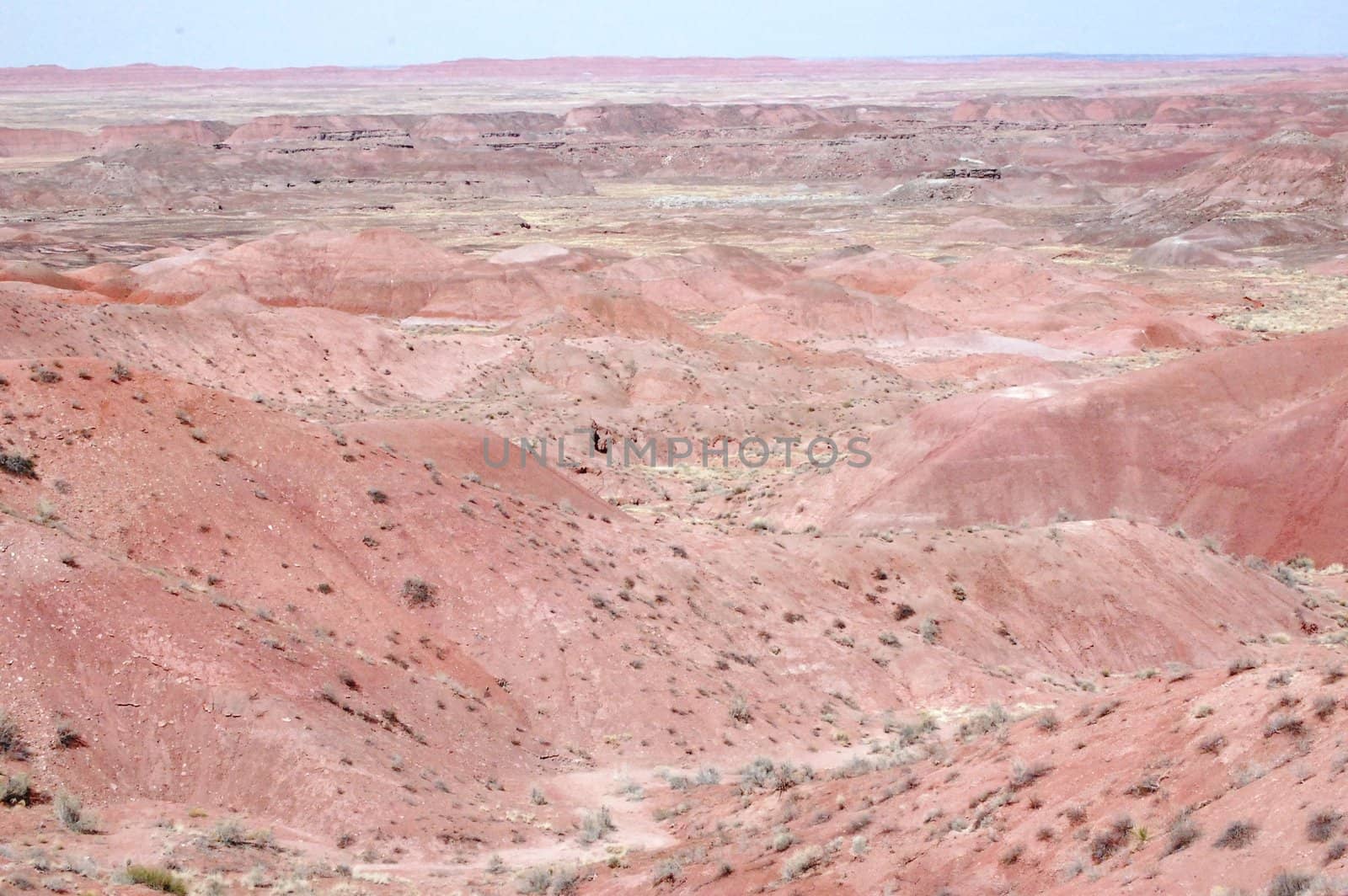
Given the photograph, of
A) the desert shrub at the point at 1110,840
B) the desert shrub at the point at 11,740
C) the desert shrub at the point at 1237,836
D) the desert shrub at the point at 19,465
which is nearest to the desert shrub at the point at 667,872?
→ the desert shrub at the point at 1110,840

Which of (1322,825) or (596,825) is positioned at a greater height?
(1322,825)

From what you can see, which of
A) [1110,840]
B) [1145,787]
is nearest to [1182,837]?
[1110,840]

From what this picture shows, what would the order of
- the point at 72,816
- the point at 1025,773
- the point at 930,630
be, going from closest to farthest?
the point at 1025,773 → the point at 72,816 → the point at 930,630

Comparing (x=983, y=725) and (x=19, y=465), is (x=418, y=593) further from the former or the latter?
(x=983, y=725)

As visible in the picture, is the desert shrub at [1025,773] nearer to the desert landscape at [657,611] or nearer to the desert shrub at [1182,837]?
the desert landscape at [657,611]

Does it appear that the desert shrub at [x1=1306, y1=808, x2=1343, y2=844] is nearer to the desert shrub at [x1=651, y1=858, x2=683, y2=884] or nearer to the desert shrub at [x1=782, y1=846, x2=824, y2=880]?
the desert shrub at [x1=782, y1=846, x2=824, y2=880]

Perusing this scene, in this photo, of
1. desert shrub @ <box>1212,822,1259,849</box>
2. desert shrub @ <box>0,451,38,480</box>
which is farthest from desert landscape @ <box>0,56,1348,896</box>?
desert shrub @ <box>0,451,38,480</box>
